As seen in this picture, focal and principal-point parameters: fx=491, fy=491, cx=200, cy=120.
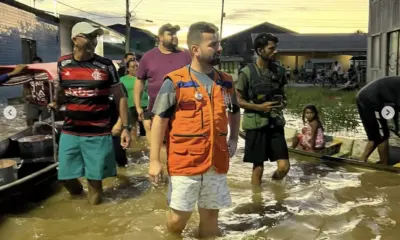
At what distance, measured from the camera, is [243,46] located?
2643 inches

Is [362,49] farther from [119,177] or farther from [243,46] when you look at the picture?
[119,177]

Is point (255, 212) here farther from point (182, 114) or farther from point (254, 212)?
point (182, 114)

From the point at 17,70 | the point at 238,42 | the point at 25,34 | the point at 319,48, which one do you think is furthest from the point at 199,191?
the point at 238,42

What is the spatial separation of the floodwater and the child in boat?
124cm

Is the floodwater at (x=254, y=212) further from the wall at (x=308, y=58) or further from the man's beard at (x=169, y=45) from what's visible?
the wall at (x=308, y=58)

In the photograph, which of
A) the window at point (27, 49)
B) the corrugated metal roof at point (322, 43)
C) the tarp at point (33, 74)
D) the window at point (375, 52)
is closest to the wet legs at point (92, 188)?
the tarp at point (33, 74)

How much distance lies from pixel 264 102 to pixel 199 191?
2.18 meters

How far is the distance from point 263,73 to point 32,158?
136 inches

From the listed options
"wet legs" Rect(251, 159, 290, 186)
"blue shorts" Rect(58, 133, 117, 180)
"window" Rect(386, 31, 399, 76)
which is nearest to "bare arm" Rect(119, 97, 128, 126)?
"blue shorts" Rect(58, 133, 117, 180)

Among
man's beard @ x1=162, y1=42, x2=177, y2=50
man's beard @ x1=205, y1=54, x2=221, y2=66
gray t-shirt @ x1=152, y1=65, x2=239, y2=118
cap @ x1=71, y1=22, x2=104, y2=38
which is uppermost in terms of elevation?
cap @ x1=71, y1=22, x2=104, y2=38

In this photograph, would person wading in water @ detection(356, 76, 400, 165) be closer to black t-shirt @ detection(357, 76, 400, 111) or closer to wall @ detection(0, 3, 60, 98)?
black t-shirt @ detection(357, 76, 400, 111)

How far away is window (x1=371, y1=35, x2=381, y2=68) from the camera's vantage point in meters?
18.3

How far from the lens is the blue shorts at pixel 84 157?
17.6 feet

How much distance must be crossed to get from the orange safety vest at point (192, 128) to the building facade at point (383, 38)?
13668mm
